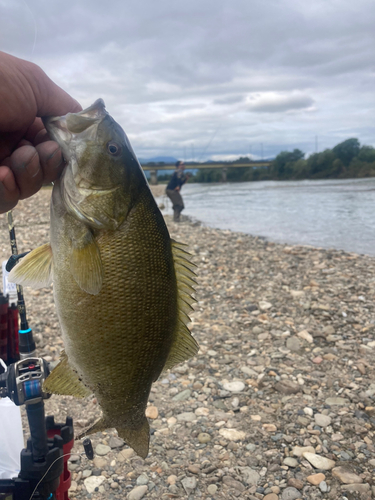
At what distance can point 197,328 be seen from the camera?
233 inches

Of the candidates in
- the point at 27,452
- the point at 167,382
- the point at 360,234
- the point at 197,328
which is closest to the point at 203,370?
the point at 167,382

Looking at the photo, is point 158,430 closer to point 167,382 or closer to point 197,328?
point 167,382

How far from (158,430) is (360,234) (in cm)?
1282

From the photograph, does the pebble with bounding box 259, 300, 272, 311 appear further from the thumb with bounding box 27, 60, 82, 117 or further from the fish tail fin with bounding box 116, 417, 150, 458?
the thumb with bounding box 27, 60, 82, 117

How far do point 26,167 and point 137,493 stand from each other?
2.68 meters

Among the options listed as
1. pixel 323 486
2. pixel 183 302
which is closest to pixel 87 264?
pixel 183 302

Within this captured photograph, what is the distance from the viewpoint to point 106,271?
1.66m

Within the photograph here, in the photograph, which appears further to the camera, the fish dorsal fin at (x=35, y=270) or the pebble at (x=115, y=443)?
the pebble at (x=115, y=443)

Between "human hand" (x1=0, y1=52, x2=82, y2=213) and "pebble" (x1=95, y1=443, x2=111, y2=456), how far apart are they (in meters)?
2.61

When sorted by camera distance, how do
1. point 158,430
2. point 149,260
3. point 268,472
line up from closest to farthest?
1. point 149,260
2. point 268,472
3. point 158,430

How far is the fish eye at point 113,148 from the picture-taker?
1724mm

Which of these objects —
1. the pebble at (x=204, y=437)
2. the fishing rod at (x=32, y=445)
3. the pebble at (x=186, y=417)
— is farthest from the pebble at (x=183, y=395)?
the fishing rod at (x=32, y=445)

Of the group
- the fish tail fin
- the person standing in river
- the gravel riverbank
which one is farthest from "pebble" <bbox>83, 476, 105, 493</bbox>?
the person standing in river

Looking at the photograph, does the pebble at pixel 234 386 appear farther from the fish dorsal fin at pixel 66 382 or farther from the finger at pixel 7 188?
the finger at pixel 7 188
